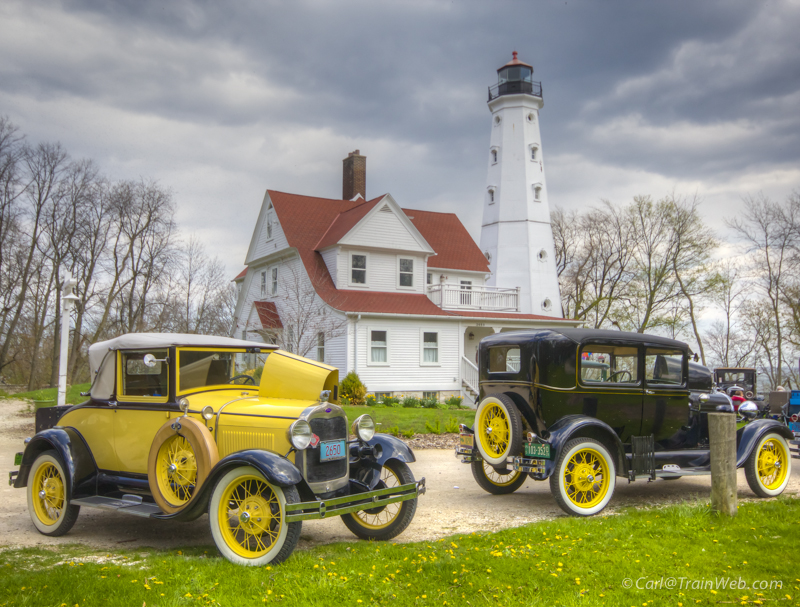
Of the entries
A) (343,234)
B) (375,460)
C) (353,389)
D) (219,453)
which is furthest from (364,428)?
(343,234)

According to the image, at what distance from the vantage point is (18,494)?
371 inches

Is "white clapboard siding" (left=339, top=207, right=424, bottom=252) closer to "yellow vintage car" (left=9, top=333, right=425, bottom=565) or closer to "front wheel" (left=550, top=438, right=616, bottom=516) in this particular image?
"front wheel" (left=550, top=438, right=616, bottom=516)

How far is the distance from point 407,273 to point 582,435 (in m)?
20.5

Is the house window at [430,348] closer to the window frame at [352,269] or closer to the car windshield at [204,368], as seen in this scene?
the window frame at [352,269]

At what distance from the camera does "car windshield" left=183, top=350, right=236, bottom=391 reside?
21.8ft

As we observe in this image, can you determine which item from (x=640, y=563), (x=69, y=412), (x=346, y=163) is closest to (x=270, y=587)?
(x=640, y=563)

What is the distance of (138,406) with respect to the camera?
685 cm

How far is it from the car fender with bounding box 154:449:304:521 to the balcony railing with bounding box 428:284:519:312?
2259 centimetres

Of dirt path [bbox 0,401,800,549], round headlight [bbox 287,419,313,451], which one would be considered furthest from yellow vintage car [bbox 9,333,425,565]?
dirt path [bbox 0,401,800,549]

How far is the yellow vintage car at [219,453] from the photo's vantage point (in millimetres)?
5781

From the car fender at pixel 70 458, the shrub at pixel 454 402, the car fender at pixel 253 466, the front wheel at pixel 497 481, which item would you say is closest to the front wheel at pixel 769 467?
the front wheel at pixel 497 481

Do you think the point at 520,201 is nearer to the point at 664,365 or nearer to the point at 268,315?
the point at 268,315

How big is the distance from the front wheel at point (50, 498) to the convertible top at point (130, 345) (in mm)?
926

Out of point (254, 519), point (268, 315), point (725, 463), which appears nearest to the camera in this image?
point (254, 519)
